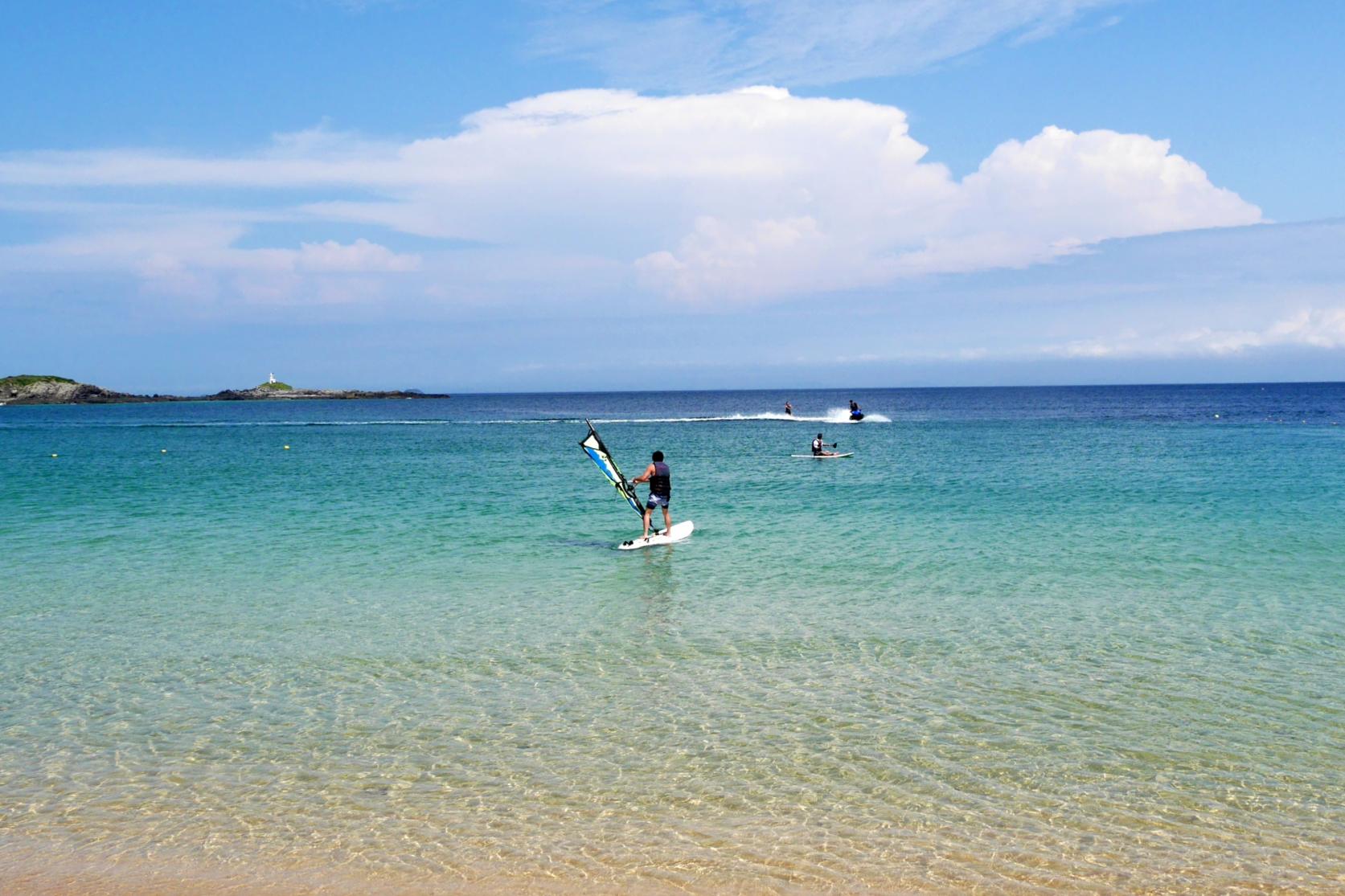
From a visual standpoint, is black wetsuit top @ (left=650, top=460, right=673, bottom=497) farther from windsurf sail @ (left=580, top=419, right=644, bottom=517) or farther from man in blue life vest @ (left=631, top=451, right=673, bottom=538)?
windsurf sail @ (left=580, top=419, right=644, bottom=517)

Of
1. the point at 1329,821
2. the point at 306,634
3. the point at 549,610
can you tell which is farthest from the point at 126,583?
the point at 1329,821

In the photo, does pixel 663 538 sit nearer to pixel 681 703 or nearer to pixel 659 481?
pixel 659 481

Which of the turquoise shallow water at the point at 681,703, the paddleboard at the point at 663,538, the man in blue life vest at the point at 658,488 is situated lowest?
the turquoise shallow water at the point at 681,703

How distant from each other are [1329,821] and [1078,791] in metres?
1.91

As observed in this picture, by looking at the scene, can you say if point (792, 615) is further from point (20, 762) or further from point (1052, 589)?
point (20, 762)

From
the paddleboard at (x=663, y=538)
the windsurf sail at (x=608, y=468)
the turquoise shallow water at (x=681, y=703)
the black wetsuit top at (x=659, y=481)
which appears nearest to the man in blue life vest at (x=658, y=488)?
the black wetsuit top at (x=659, y=481)

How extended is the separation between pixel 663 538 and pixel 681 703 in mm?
12365

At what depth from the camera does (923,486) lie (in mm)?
36844

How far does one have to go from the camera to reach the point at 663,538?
2391 cm

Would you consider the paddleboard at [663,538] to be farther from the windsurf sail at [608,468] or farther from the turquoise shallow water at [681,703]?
the windsurf sail at [608,468]

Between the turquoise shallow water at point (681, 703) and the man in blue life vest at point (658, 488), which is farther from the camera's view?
the man in blue life vest at point (658, 488)

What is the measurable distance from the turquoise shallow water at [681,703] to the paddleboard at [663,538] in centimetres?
51

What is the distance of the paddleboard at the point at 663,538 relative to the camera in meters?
23.2

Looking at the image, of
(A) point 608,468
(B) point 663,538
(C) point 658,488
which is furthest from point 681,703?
(A) point 608,468
